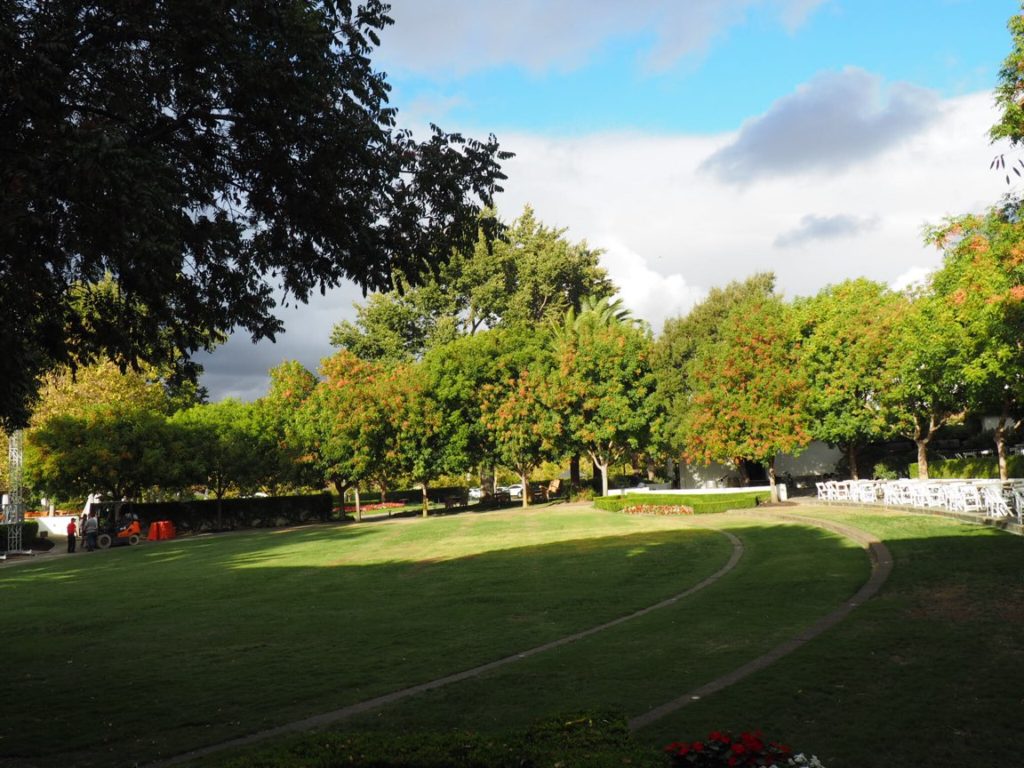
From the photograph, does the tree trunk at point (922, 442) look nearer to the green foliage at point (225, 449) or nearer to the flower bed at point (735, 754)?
the green foliage at point (225, 449)

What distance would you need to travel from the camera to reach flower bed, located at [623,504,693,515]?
37781 millimetres

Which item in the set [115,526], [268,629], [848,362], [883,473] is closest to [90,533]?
[115,526]

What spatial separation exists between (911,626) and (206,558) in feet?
80.6

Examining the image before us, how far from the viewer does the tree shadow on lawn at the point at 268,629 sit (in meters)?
8.53

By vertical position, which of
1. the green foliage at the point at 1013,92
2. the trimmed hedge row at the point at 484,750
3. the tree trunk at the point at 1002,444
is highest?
the green foliage at the point at 1013,92

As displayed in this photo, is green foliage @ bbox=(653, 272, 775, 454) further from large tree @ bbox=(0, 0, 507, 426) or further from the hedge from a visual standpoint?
large tree @ bbox=(0, 0, 507, 426)

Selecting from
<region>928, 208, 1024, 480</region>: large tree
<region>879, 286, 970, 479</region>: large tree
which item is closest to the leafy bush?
<region>879, 286, 970, 479</region>: large tree

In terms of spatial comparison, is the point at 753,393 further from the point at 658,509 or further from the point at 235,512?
the point at 235,512

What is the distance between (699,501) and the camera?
38531 mm

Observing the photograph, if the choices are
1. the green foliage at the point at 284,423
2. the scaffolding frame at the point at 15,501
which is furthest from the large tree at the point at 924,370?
the scaffolding frame at the point at 15,501

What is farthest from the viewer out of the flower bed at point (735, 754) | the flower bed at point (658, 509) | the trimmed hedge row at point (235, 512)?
the trimmed hedge row at point (235, 512)

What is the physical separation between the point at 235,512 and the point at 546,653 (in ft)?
146

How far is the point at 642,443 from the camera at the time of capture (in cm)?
5081

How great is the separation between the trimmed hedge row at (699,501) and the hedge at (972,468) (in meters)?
9.31
